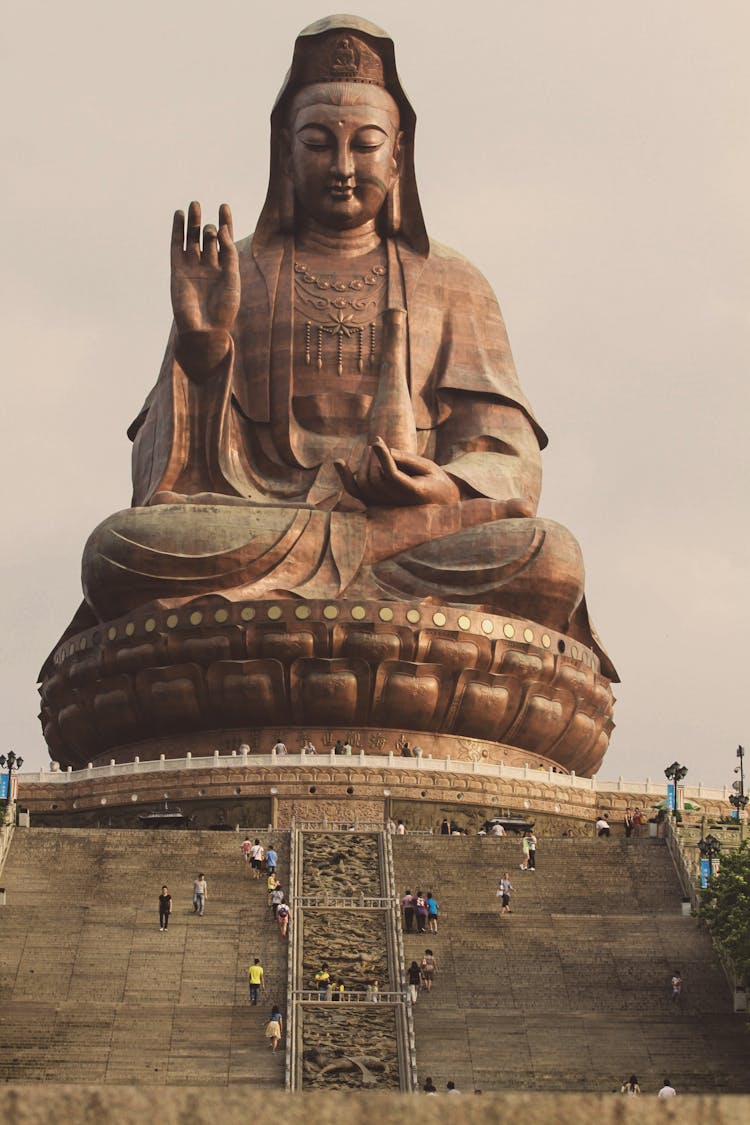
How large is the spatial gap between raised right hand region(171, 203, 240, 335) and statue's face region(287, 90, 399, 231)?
224 cm

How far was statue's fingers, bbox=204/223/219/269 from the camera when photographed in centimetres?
2909

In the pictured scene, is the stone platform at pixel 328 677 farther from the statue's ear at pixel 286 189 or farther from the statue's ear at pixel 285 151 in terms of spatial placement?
the statue's ear at pixel 285 151

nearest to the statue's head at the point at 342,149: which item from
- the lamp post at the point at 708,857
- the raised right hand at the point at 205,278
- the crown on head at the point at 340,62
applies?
the crown on head at the point at 340,62

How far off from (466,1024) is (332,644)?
1175cm

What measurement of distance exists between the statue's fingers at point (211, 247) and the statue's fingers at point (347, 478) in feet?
12.9

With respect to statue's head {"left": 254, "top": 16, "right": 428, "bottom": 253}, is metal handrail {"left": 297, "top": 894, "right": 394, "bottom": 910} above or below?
below

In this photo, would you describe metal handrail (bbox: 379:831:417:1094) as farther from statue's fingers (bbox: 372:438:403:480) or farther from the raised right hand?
the raised right hand

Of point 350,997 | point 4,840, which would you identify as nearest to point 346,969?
point 350,997

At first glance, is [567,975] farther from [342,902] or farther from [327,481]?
[327,481]

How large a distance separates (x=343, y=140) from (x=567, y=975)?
17498mm

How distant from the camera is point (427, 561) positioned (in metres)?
27.8

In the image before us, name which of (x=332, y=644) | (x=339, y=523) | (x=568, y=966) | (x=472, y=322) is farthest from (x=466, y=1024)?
(x=472, y=322)

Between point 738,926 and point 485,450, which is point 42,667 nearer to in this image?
point 485,450

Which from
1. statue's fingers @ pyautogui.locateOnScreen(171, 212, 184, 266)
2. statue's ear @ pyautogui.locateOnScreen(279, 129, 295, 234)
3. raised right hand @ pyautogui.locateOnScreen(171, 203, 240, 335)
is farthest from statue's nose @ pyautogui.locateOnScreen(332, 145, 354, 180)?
statue's fingers @ pyautogui.locateOnScreen(171, 212, 184, 266)
